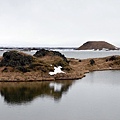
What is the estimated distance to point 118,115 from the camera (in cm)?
3005

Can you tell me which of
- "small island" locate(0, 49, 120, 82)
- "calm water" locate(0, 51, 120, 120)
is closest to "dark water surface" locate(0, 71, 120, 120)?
"calm water" locate(0, 51, 120, 120)

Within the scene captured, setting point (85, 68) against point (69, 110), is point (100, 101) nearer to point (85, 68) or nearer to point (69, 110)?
point (69, 110)

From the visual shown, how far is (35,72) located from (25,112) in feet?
89.0

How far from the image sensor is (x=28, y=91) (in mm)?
45812

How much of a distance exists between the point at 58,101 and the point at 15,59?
27.3 meters

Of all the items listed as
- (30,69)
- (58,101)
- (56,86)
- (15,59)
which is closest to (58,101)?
(58,101)

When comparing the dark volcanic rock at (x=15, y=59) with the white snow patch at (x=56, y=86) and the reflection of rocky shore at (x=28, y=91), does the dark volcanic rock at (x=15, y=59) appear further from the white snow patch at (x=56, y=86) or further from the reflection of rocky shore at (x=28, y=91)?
the white snow patch at (x=56, y=86)

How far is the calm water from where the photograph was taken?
98.9 feet

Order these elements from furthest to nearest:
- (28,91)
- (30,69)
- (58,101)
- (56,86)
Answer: (30,69) → (56,86) → (28,91) → (58,101)

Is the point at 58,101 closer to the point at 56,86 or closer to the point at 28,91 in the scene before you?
the point at 28,91

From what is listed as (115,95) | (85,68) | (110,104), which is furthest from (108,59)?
(110,104)

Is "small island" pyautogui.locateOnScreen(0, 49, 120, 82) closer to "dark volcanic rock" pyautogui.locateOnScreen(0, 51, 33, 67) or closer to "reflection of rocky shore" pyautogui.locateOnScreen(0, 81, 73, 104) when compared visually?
"dark volcanic rock" pyautogui.locateOnScreen(0, 51, 33, 67)

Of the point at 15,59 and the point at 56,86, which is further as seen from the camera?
the point at 15,59

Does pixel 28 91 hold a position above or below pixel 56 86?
below
